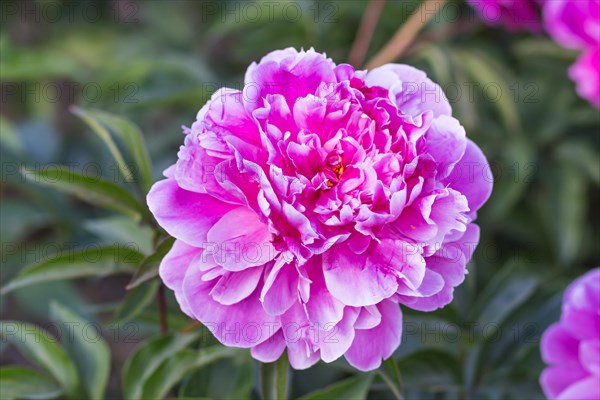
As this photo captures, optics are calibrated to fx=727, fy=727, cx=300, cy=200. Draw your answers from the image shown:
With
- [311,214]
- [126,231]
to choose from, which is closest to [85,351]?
[126,231]

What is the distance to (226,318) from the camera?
59 centimetres

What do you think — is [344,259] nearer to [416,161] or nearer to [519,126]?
[416,161]

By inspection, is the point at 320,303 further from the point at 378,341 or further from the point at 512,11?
the point at 512,11

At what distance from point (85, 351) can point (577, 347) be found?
53 centimetres

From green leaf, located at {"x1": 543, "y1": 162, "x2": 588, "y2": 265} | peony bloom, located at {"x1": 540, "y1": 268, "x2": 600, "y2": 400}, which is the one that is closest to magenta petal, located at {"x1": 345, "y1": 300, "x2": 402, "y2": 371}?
peony bloom, located at {"x1": 540, "y1": 268, "x2": 600, "y2": 400}

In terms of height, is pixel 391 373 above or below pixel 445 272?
below

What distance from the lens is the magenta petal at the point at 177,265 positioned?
0.59m

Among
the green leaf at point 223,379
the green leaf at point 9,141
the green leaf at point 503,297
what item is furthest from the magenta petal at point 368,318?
the green leaf at point 9,141

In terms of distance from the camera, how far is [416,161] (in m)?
0.56

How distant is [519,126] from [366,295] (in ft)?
2.63

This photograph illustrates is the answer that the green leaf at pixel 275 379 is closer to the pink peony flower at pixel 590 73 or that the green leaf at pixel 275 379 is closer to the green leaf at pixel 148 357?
the green leaf at pixel 148 357

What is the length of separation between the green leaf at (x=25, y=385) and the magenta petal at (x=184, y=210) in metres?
0.28

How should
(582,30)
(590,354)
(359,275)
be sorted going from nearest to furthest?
(359,275) < (590,354) < (582,30)

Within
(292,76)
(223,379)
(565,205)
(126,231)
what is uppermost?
(292,76)
